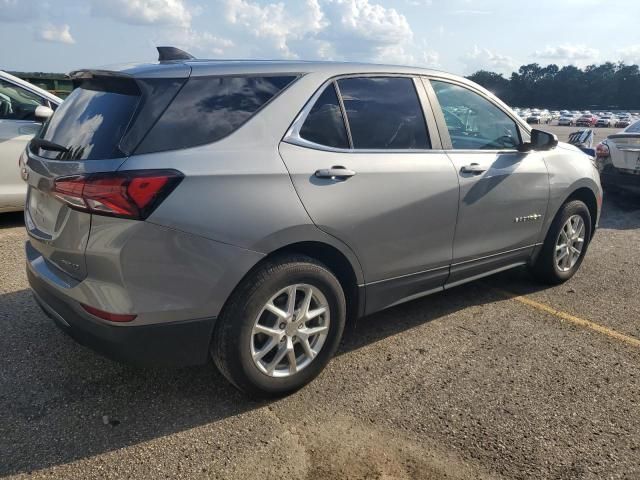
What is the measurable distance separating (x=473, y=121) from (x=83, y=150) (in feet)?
8.97

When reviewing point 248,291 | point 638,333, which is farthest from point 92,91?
point 638,333

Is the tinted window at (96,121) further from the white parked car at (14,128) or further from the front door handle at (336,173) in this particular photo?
the white parked car at (14,128)

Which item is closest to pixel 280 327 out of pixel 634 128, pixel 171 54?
pixel 171 54

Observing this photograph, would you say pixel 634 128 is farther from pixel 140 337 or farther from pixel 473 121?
pixel 140 337

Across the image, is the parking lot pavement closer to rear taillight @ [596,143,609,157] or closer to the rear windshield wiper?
the rear windshield wiper

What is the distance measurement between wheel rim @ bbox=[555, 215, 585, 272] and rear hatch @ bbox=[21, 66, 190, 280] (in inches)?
138

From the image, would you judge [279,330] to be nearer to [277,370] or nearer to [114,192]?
[277,370]

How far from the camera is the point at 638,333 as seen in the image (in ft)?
13.0

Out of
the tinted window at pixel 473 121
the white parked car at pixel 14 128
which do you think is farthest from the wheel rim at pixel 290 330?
the white parked car at pixel 14 128

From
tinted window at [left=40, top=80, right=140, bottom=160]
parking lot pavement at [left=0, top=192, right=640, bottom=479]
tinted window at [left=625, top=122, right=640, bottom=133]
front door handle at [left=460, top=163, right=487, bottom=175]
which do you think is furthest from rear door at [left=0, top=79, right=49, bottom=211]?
tinted window at [left=625, top=122, right=640, bottom=133]

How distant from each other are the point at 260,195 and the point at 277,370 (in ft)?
3.16

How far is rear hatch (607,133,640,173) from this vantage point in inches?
316

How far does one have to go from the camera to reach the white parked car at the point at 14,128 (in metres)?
5.88

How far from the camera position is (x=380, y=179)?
315cm
